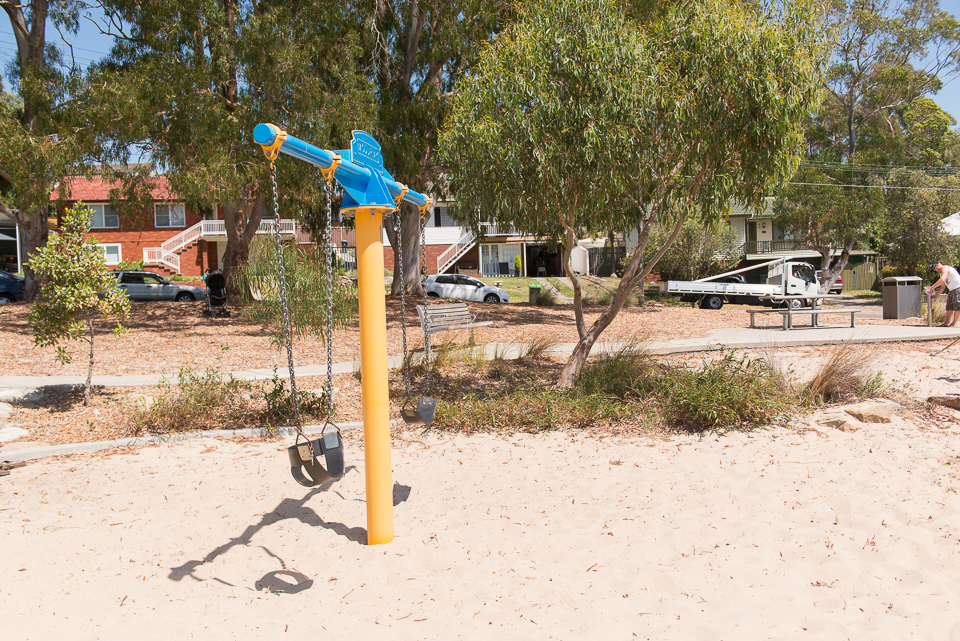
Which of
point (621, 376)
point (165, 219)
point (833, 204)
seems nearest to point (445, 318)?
point (621, 376)

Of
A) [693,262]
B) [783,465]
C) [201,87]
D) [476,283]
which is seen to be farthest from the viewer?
[693,262]

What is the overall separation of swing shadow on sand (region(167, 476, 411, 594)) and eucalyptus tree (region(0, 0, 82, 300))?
1009 cm

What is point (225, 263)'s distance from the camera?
58.3 ft

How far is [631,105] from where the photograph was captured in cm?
688

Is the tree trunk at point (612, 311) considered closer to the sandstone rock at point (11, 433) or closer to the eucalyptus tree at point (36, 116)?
the sandstone rock at point (11, 433)

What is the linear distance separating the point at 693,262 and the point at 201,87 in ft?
71.9

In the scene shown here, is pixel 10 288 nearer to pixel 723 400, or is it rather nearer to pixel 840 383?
pixel 723 400

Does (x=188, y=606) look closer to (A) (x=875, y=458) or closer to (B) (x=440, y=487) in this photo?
(B) (x=440, y=487)

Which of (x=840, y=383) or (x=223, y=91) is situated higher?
(x=223, y=91)

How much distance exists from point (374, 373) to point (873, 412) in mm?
5097

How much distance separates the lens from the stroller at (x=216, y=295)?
15.8m

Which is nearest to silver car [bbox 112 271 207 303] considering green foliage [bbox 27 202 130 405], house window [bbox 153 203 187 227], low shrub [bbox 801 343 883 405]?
house window [bbox 153 203 187 227]

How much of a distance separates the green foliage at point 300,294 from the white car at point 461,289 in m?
12.5

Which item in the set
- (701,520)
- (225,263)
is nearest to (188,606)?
(701,520)
